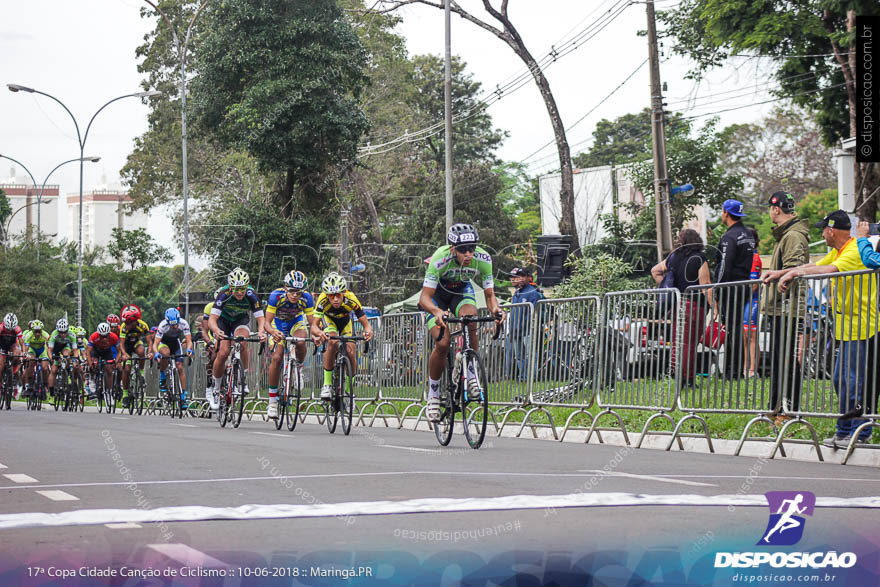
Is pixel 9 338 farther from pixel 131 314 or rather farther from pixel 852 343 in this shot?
pixel 852 343

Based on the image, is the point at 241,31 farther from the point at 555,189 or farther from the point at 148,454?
the point at 555,189

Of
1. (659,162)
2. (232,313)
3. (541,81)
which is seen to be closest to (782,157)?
(541,81)

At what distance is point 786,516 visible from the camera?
550 centimetres

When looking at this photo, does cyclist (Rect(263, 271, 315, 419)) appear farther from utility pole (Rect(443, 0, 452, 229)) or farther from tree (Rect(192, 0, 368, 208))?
tree (Rect(192, 0, 368, 208))

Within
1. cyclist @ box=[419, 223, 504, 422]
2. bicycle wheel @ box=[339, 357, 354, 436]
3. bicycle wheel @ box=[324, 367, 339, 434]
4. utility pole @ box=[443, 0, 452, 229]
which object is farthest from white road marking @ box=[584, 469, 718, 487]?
utility pole @ box=[443, 0, 452, 229]

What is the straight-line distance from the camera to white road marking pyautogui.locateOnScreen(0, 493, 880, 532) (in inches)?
225

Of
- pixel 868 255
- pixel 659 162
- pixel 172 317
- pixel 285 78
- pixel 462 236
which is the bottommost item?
pixel 172 317

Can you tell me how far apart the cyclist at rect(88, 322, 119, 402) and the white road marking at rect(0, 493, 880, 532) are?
20.8 m

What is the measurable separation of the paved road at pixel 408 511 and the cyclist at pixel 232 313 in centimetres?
629

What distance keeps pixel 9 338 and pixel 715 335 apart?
69.8ft

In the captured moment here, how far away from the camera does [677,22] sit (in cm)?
3872

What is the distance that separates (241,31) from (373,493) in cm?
3426

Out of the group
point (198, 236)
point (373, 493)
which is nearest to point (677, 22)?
point (198, 236)

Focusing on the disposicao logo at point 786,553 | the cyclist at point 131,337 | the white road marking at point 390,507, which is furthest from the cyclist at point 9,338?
the disposicao logo at point 786,553
